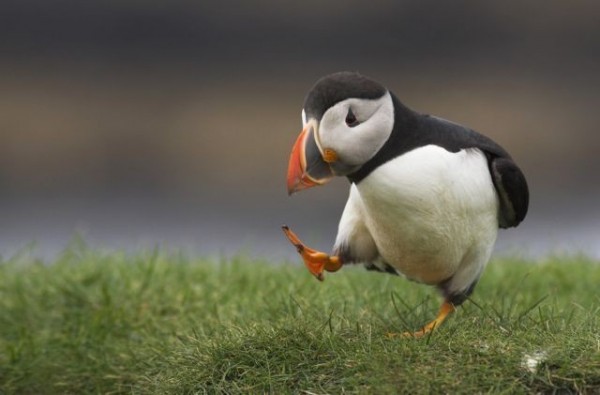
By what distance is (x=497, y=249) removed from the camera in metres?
7.06

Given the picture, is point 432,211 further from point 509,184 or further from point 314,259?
point 314,259

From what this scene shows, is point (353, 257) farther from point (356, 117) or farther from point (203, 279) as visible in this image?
point (203, 279)

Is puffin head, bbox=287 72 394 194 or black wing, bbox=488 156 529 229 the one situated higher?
puffin head, bbox=287 72 394 194

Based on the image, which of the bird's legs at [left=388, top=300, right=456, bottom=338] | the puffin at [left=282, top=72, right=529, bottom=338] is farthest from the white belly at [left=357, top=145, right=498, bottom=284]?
the bird's legs at [left=388, top=300, right=456, bottom=338]

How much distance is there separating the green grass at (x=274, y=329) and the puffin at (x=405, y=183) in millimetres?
227

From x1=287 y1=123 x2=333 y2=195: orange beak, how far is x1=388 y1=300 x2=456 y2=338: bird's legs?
62cm

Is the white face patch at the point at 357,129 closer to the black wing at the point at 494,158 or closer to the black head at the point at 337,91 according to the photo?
the black head at the point at 337,91

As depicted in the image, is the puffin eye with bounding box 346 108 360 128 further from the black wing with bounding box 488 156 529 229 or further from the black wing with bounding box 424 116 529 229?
the black wing with bounding box 488 156 529 229

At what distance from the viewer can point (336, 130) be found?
3.99m

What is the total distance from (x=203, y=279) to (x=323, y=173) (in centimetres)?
210

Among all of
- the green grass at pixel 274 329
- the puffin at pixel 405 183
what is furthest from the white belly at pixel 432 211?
the green grass at pixel 274 329

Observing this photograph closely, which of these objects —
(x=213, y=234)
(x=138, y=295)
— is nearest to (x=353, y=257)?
(x=138, y=295)

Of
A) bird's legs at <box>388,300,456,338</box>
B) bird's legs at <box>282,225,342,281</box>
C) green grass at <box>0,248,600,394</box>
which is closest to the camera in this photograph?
green grass at <box>0,248,600,394</box>

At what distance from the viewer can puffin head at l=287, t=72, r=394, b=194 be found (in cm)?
399
